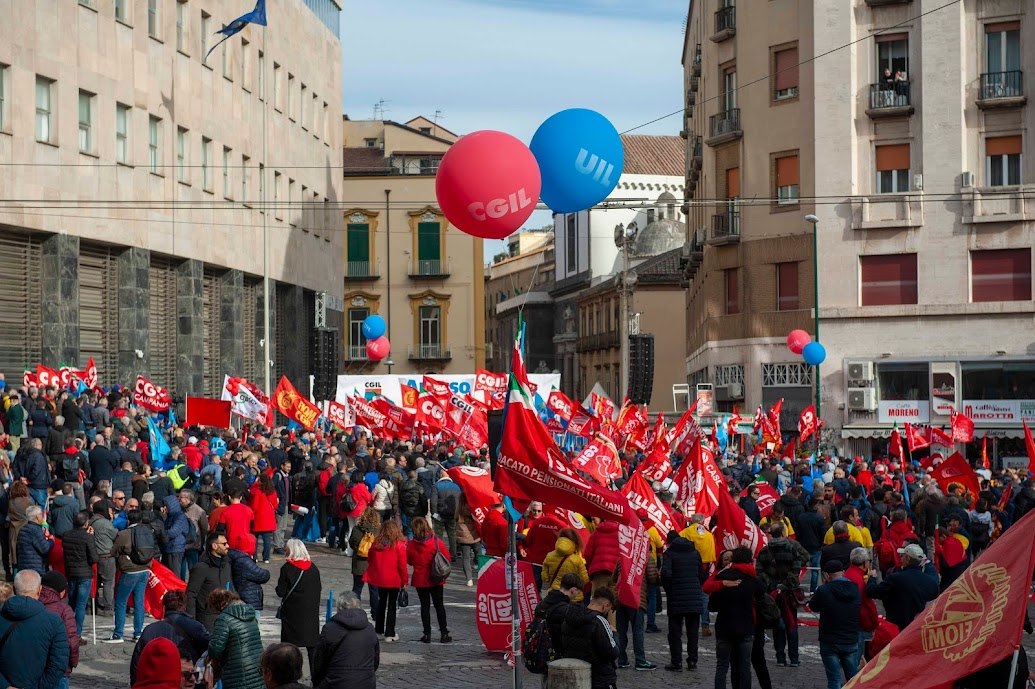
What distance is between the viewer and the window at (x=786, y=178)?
4809cm

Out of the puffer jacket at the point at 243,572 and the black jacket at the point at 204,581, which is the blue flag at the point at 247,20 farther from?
the black jacket at the point at 204,581

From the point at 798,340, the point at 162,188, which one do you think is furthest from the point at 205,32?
the point at 798,340

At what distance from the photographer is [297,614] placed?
14102 millimetres

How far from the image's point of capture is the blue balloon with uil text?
17.2 m

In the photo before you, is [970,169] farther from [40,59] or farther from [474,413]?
[40,59]

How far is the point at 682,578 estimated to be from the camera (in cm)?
1600

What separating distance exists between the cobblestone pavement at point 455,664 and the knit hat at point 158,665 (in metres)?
4.54

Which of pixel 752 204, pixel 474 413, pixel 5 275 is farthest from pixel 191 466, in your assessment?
pixel 752 204

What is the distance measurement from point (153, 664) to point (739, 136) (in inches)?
1653

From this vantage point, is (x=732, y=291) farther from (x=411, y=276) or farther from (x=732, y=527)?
(x=732, y=527)

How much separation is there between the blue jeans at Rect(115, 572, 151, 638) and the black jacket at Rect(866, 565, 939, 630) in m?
7.85

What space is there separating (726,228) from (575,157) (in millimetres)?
34903

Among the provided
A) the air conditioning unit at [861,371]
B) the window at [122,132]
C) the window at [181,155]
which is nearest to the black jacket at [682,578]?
the window at [122,132]

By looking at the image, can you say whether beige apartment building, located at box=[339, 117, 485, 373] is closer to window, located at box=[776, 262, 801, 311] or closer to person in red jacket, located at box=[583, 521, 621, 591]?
window, located at box=[776, 262, 801, 311]
